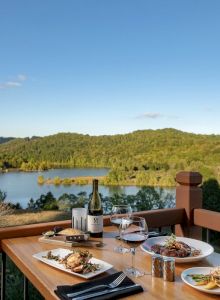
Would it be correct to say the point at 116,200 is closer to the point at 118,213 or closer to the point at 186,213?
the point at 186,213

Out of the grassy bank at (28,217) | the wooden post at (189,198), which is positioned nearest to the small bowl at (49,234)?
the wooden post at (189,198)

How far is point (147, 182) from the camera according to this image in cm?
714

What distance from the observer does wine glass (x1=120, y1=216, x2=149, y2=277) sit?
3.71ft

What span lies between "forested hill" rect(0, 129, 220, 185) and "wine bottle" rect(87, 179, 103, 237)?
508cm

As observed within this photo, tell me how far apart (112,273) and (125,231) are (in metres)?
0.16

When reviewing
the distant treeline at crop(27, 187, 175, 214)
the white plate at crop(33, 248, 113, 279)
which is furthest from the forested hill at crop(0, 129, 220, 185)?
the white plate at crop(33, 248, 113, 279)

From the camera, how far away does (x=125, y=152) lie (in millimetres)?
8172

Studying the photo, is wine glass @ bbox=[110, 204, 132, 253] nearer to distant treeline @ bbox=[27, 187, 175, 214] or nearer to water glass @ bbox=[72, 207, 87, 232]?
water glass @ bbox=[72, 207, 87, 232]

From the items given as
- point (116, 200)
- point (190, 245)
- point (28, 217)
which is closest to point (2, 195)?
point (28, 217)

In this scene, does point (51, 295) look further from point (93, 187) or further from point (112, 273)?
point (93, 187)

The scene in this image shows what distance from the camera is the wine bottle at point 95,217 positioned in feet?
5.02

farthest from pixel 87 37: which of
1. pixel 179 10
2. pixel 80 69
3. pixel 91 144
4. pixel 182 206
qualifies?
pixel 182 206

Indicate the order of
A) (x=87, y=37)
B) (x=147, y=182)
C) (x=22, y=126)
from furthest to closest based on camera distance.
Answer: (x=22, y=126)
(x=87, y=37)
(x=147, y=182)

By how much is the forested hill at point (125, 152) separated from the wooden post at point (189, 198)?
4669 millimetres
